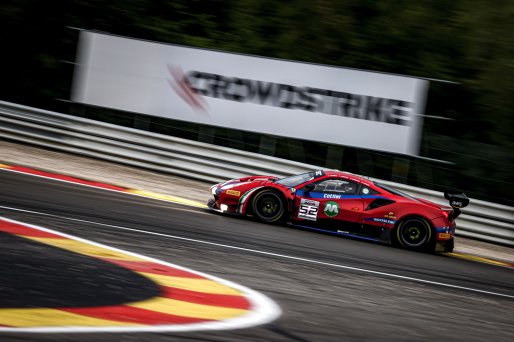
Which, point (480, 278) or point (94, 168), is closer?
point (480, 278)

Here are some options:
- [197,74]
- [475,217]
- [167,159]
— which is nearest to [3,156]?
[167,159]

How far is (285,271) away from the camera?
8.37m

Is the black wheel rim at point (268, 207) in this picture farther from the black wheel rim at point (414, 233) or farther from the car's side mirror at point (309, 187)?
the black wheel rim at point (414, 233)

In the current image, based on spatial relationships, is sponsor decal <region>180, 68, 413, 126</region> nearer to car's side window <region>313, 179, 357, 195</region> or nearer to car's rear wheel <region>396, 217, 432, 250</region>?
car's side window <region>313, 179, 357, 195</region>

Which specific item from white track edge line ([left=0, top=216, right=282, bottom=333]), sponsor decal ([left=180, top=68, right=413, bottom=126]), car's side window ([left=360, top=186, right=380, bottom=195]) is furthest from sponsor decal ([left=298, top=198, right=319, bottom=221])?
white track edge line ([left=0, top=216, right=282, bottom=333])

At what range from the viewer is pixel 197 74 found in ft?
58.2

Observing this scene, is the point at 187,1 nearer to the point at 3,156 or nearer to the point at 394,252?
the point at 3,156

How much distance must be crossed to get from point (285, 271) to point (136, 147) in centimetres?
928

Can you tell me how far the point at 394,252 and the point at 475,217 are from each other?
13.1 ft

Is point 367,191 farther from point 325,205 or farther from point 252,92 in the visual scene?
point 252,92

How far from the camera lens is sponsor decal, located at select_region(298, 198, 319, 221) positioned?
12.8 m

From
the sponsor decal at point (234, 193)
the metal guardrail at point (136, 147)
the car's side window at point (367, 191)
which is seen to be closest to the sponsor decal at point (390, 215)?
the car's side window at point (367, 191)

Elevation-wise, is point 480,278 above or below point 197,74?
below

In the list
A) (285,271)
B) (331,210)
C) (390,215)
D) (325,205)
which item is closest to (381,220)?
(390,215)
